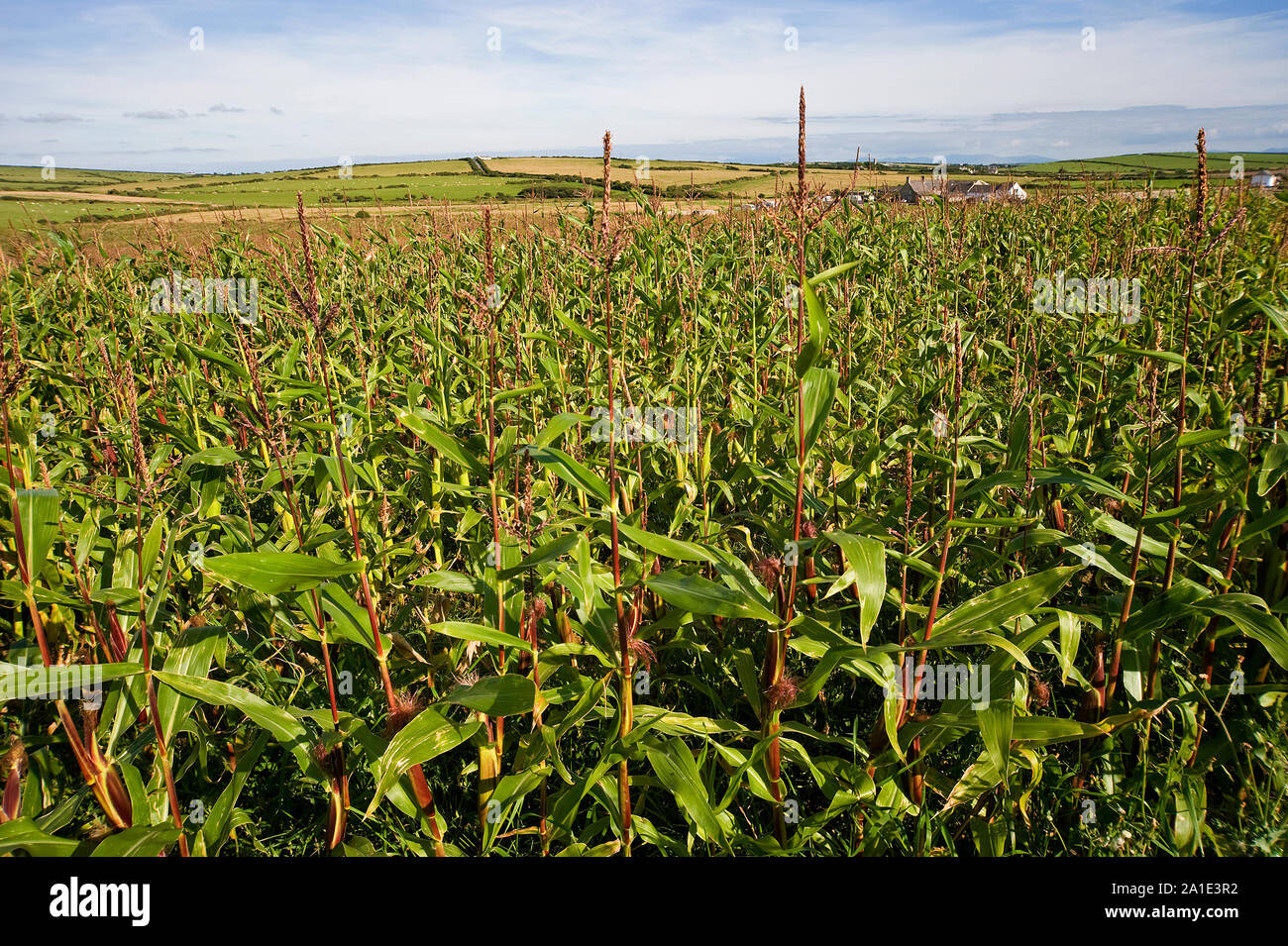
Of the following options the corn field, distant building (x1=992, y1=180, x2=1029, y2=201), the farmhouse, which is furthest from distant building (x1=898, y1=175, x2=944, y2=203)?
the corn field

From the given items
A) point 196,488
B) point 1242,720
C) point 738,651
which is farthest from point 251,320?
point 1242,720

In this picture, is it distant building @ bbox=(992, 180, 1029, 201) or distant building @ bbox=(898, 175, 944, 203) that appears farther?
distant building @ bbox=(992, 180, 1029, 201)

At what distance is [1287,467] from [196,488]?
A: 11.7 ft

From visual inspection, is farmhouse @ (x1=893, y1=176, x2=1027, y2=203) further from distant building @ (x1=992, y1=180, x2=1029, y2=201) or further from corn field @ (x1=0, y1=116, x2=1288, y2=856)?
corn field @ (x1=0, y1=116, x2=1288, y2=856)

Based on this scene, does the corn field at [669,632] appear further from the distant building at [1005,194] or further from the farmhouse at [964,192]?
the distant building at [1005,194]

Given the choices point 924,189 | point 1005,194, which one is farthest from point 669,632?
point 1005,194

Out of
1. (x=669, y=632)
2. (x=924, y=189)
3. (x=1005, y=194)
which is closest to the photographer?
(x=669, y=632)

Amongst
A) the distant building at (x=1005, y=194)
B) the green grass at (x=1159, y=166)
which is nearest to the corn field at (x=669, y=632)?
the green grass at (x=1159, y=166)

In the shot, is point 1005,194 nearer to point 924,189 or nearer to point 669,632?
point 924,189

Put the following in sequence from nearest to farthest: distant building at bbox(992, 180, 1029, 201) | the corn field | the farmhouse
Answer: the corn field
the farmhouse
distant building at bbox(992, 180, 1029, 201)

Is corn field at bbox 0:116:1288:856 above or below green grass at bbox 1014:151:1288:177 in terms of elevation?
below

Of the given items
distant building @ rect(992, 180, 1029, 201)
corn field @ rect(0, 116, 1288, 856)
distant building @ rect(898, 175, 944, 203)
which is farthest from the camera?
distant building @ rect(992, 180, 1029, 201)

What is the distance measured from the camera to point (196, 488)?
2598 millimetres

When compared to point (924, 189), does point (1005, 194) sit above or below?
above
